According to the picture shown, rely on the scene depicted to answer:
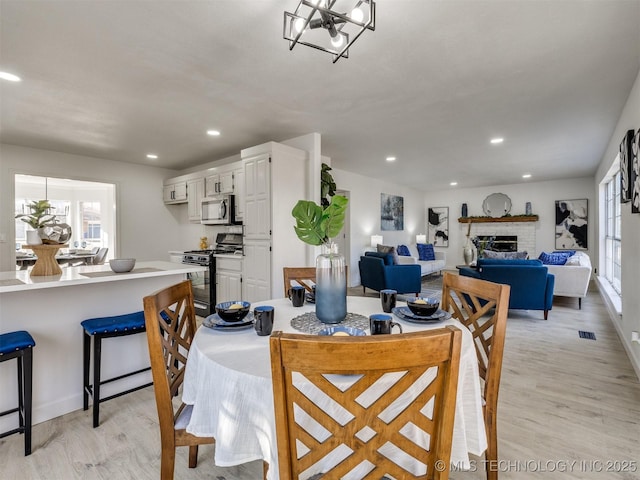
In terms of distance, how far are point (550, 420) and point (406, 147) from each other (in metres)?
3.75

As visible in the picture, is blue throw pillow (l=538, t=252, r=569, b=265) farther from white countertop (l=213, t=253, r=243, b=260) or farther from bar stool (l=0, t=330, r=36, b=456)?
bar stool (l=0, t=330, r=36, b=456)

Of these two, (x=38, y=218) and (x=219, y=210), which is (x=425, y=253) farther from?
(x=38, y=218)

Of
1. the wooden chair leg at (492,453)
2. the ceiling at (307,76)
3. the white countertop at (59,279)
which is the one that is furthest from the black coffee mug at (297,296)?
the ceiling at (307,76)

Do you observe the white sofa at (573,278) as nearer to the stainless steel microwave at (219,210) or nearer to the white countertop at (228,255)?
the white countertop at (228,255)

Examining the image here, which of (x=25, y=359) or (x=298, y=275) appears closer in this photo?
(x=25, y=359)

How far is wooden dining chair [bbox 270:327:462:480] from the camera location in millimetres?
667

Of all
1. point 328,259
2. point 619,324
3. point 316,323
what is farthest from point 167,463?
point 619,324

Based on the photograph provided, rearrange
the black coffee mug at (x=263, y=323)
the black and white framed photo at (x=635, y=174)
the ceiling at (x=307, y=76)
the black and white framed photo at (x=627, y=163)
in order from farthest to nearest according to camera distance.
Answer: the black and white framed photo at (x=627, y=163) < the black and white framed photo at (x=635, y=174) < the ceiling at (x=307, y=76) < the black coffee mug at (x=263, y=323)

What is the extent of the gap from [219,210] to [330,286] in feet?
12.3

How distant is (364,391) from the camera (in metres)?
0.76

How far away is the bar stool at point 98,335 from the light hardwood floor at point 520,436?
5.4 inches

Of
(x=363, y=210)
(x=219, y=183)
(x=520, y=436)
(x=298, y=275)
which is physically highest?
(x=219, y=183)

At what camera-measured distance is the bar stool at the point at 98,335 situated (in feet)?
6.39

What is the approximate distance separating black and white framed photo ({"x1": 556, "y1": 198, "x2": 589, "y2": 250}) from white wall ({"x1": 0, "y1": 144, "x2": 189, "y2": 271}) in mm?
8548
